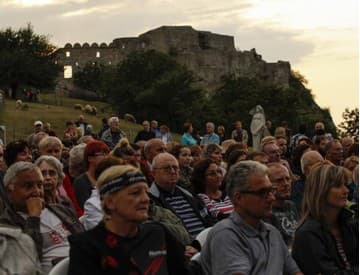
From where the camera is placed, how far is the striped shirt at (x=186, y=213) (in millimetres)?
8328

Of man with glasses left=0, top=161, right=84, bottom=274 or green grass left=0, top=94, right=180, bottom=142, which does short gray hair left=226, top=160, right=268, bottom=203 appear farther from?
green grass left=0, top=94, right=180, bottom=142

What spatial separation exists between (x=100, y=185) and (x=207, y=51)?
9504 centimetres

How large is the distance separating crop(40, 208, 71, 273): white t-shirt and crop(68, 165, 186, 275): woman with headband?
1242 mm

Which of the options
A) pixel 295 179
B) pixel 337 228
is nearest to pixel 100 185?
pixel 337 228

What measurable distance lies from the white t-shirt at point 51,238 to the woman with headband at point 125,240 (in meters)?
1.24

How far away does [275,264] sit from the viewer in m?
6.08

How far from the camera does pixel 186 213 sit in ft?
27.6

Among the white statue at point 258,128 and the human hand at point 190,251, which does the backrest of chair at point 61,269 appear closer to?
the human hand at point 190,251

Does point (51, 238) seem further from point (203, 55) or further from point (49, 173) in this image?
point (203, 55)

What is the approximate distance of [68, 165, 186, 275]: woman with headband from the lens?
5406mm

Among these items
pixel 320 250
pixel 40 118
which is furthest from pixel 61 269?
pixel 40 118

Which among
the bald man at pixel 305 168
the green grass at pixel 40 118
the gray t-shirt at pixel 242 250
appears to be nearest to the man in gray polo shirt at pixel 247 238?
the gray t-shirt at pixel 242 250

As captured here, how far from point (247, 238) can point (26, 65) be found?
65447 mm

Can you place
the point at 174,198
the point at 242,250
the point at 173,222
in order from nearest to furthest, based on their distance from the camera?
the point at 242,250 < the point at 173,222 < the point at 174,198
